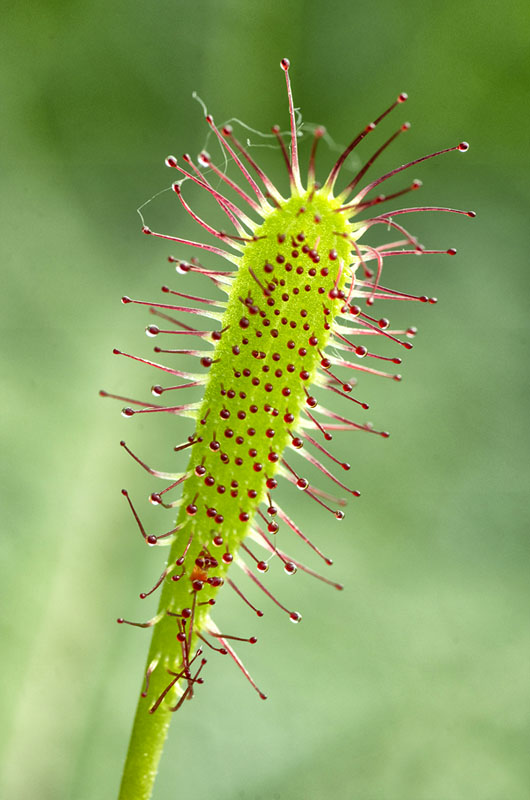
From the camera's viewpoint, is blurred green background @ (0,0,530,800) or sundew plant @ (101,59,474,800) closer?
sundew plant @ (101,59,474,800)

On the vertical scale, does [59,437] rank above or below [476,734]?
above

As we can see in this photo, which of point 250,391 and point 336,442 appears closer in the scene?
point 250,391

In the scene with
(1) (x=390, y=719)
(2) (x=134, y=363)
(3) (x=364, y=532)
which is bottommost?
(1) (x=390, y=719)

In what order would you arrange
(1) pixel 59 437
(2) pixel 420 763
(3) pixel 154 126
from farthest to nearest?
(3) pixel 154 126 → (1) pixel 59 437 → (2) pixel 420 763

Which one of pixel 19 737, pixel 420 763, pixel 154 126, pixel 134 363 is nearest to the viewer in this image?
pixel 19 737

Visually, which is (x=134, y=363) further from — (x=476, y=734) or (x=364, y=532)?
(x=476, y=734)

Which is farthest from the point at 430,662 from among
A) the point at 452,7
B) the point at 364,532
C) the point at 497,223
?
the point at 452,7

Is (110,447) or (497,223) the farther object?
(497,223)

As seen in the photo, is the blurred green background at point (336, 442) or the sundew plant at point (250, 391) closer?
the sundew plant at point (250, 391)
